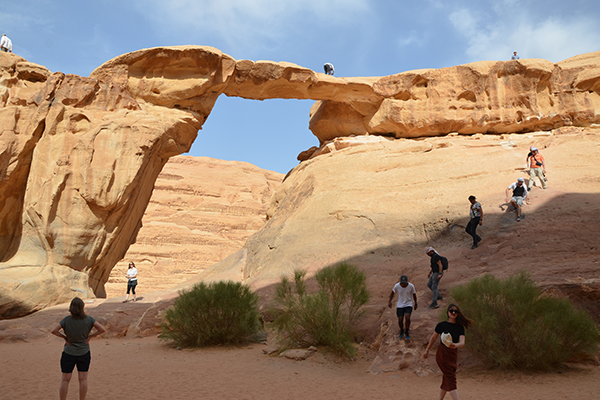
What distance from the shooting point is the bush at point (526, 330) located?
22.1ft

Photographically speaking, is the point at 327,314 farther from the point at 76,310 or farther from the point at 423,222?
the point at 423,222

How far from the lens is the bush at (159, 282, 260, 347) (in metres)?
9.86

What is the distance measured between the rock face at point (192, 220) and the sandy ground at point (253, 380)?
88.3ft

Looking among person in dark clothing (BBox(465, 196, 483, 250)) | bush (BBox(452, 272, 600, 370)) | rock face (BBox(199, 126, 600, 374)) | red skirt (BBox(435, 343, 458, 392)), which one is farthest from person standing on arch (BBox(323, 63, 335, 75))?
red skirt (BBox(435, 343, 458, 392))

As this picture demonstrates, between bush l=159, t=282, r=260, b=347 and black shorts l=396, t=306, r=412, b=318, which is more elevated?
black shorts l=396, t=306, r=412, b=318

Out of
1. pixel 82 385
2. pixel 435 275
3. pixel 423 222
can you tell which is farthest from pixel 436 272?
pixel 82 385

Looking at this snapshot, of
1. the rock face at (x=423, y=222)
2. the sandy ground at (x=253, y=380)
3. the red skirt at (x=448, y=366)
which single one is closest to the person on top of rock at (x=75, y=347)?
the sandy ground at (x=253, y=380)

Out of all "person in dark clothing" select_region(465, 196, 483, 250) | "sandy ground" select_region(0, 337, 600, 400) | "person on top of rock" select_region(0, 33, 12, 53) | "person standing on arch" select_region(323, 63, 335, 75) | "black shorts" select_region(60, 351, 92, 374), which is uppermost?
"person standing on arch" select_region(323, 63, 335, 75)

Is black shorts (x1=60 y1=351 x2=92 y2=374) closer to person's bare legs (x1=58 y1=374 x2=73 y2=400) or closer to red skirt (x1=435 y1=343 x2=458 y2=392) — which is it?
person's bare legs (x1=58 y1=374 x2=73 y2=400)

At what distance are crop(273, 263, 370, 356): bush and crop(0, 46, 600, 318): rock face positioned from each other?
4697 millimetres

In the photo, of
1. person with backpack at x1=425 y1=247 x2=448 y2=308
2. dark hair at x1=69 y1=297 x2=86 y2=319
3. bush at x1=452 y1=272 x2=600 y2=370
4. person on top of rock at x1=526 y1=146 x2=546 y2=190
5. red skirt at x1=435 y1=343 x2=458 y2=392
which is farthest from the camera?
person on top of rock at x1=526 y1=146 x2=546 y2=190

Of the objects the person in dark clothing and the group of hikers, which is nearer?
the group of hikers

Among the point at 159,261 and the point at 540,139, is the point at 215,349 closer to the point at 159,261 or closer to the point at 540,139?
the point at 540,139

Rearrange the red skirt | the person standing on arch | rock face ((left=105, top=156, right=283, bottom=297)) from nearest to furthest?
the red skirt
the person standing on arch
rock face ((left=105, top=156, right=283, bottom=297))
